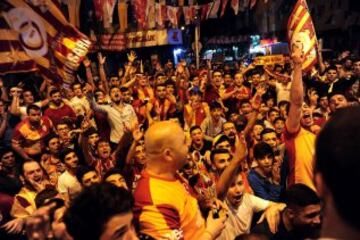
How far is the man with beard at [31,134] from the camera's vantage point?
6.88m

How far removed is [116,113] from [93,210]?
5.90 metres

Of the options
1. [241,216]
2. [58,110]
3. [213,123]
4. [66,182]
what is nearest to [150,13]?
[58,110]

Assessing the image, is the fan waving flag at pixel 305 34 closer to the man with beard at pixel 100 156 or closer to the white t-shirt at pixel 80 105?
the man with beard at pixel 100 156

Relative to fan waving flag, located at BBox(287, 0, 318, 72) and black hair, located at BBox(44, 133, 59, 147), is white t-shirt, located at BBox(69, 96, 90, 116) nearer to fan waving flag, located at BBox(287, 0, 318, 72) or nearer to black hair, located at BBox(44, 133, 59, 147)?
black hair, located at BBox(44, 133, 59, 147)

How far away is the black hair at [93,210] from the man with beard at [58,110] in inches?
233

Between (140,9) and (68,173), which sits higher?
(140,9)

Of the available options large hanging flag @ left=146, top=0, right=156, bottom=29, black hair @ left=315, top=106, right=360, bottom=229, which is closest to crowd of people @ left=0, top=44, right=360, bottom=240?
black hair @ left=315, top=106, right=360, bottom=229

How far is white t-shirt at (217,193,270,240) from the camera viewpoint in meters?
3.99

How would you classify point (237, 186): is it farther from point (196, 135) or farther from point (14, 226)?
point (196, 135)

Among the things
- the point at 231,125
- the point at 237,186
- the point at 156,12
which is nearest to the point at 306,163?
the point at 237,186

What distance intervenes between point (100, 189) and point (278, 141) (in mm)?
4337

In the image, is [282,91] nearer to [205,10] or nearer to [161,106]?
[161,106]

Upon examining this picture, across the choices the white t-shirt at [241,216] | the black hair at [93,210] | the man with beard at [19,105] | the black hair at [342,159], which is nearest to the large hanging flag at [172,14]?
the man with beard at [19,105]

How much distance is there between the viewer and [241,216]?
4.06 m
